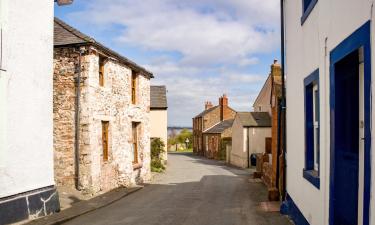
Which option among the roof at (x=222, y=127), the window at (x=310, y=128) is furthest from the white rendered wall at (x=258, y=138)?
the window at (x=310, y=128)

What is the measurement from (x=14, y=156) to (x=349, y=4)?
25.8 feet

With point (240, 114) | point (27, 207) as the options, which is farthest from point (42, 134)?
point (240, 114)

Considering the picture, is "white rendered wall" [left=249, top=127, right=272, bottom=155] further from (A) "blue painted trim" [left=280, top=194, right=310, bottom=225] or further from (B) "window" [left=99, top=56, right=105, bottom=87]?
(A) "blue painted trim" [left=280, top=194, right=310, bottom=225]

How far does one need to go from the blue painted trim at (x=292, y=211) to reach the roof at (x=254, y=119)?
2550cm

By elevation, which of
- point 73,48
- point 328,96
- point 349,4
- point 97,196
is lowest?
point 97,196

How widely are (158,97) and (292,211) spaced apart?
3274 centimetres

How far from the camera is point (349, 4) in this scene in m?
4.96

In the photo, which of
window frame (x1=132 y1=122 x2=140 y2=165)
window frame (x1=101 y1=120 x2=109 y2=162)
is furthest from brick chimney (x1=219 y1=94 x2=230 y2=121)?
window frame (x1=101 y1=120 x2=109 y2=162)

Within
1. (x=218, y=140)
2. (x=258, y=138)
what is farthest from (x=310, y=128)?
(x=218, y=140)

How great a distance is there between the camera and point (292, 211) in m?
9.98

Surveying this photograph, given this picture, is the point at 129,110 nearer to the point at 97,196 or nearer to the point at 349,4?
the point at 97,196

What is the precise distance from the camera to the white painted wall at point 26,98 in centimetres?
970

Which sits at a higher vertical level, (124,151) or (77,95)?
(77,95)

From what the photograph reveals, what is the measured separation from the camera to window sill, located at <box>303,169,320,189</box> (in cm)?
694
